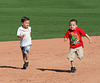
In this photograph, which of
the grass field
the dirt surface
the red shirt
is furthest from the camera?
the grass field

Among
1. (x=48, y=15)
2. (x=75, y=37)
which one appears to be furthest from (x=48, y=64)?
(x=48, y=15)

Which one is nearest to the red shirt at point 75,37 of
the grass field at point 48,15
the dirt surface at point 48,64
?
the dirt surface at point 48,64

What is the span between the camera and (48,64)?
11484 millimetres

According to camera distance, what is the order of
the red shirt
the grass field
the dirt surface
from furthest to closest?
the grass field < the red shirt < the dirt surface

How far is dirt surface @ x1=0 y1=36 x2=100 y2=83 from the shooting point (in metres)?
9.38

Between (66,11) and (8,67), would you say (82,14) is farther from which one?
(8,67)

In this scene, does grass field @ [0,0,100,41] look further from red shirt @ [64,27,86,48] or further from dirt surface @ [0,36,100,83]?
red shirt @ [64,27,86,48]

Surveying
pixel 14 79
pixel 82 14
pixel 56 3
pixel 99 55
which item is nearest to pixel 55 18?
pixel 82 14

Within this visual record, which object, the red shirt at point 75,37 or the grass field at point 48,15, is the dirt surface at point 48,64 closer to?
the red shirt at point 75,37

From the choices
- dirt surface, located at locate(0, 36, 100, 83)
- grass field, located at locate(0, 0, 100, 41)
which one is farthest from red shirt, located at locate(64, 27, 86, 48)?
grass field, located at locate(0, 0, 100, 41)

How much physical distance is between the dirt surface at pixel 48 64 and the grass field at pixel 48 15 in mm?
2432

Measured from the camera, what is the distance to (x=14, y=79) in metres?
9.33

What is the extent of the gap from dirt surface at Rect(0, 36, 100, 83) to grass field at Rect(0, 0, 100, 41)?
2.43 metres

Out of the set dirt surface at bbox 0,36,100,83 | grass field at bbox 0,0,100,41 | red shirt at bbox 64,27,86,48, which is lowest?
dirt surface at bbox 0,36,100,83
